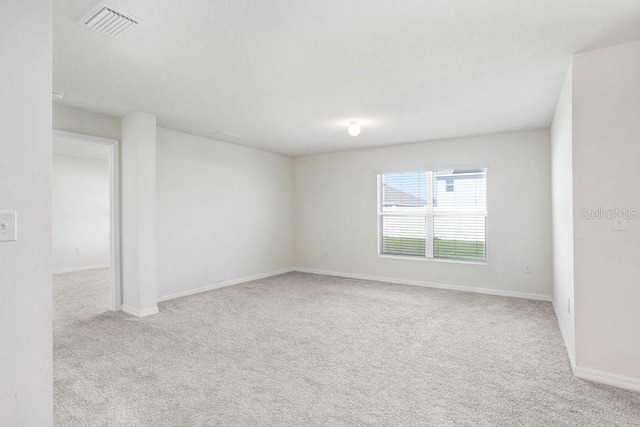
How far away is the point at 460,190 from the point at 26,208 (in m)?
5.36

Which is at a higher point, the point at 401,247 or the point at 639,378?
the point at 401,247

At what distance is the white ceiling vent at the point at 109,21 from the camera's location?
2006mm

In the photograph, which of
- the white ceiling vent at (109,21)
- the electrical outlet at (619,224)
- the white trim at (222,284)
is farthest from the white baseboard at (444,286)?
the white ceiling vent at (109,21)

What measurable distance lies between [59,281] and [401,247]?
6.10 metres

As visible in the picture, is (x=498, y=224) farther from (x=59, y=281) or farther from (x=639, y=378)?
(x=59, y=281)

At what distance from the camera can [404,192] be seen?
599cm

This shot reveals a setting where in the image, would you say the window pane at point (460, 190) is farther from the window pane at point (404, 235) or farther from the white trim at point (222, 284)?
the white trim at point (222, 284)

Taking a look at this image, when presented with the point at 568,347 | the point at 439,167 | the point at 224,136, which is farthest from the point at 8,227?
the point at 439,167

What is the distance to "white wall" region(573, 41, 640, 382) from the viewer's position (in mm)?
2385

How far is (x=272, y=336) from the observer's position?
133 inches

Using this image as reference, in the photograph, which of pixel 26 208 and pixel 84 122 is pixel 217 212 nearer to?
pixel 84 122

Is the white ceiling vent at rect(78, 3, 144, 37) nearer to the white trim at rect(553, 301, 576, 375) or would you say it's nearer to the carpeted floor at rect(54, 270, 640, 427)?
the carpeted floor at rect(54, 270, 640, 427)

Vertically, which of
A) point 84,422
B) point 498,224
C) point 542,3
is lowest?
point 84,422

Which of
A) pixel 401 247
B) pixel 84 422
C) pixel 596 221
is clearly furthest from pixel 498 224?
pixel 84 422
